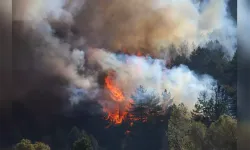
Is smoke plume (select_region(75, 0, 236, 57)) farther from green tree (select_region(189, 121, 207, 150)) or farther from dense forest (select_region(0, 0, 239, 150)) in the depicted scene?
green tree (select_region(189, 121, 207, 150))

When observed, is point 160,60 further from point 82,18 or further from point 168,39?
point 82,18

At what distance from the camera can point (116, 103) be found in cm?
342

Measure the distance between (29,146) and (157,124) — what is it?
48.3 inches

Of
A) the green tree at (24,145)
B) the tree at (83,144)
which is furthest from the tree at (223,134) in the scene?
the green tree at (24,145)

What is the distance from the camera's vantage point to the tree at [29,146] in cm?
Result: 314

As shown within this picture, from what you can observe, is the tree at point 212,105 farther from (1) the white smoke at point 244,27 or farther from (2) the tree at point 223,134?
(1) the white smoke at point 244,27

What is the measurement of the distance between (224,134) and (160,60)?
3.27 feet

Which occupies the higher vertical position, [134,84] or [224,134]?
[134,84]

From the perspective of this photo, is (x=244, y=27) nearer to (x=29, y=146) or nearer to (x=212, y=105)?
(x=212, y=105)

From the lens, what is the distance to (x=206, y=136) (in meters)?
3.57

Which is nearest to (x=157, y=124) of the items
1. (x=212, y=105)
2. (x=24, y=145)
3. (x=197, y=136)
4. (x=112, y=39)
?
(x=197, y=136)

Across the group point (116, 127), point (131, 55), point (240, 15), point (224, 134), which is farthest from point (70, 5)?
point (224, 134)

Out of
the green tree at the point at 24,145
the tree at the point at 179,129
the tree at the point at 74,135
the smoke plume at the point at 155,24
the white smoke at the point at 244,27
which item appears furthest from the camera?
the white smoke at the point at 244,27

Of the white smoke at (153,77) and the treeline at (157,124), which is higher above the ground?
the white smoke at (153,77)
